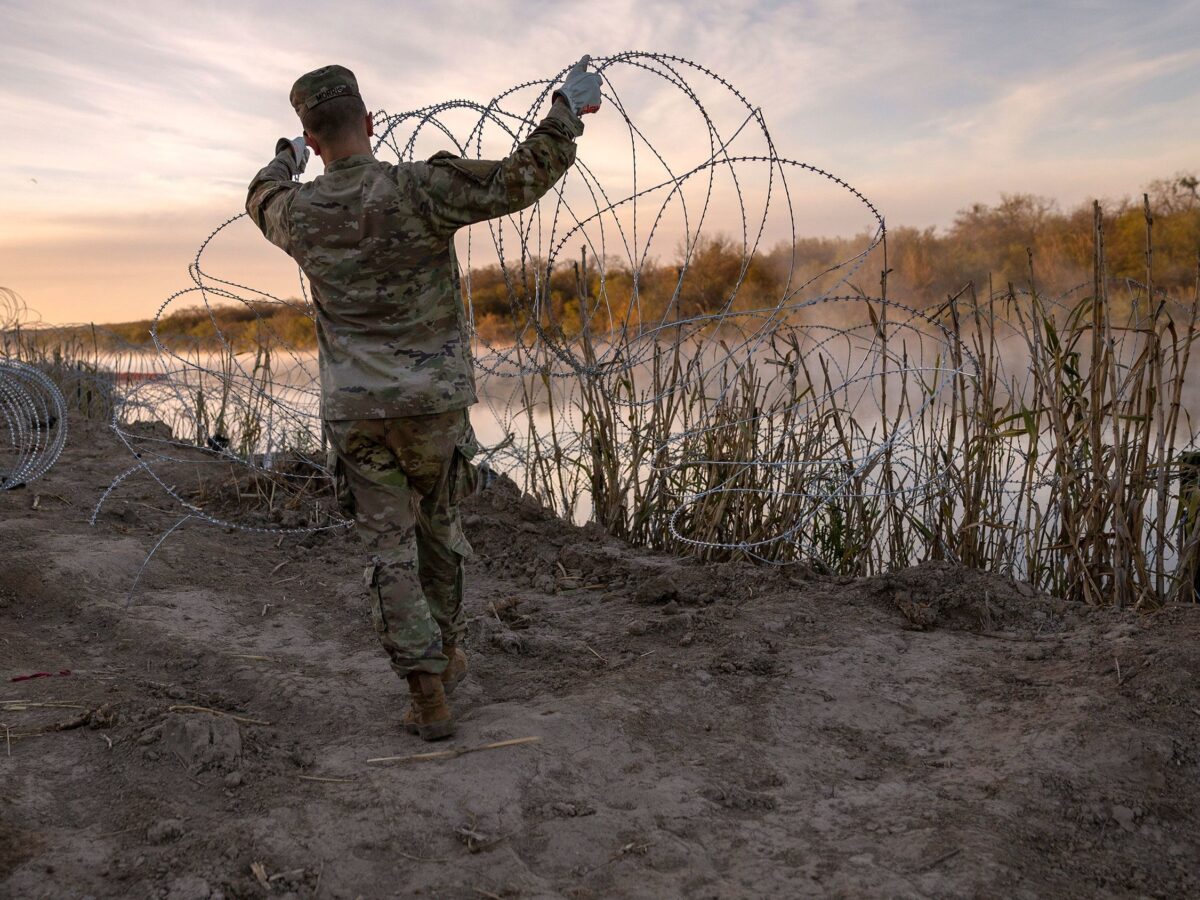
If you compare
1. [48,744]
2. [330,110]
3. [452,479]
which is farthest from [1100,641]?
[48,744]

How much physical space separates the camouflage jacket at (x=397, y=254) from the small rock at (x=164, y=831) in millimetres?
1046

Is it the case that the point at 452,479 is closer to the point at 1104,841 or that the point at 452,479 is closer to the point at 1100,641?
the point at 1104,841

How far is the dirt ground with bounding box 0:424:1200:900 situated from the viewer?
2158 millimetres

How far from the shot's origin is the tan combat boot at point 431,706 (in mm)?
2734

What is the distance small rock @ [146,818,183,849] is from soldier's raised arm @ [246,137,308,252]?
1453 mm

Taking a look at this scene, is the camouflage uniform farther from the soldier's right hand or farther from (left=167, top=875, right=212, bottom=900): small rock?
(left=167, top=875, right=212, bottom=900): small rock

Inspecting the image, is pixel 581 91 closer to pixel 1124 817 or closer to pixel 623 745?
pixel 623 745

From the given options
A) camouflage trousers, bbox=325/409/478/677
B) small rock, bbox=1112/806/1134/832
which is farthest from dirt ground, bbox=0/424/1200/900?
camouflage trousers, bbox=325/409/478/677

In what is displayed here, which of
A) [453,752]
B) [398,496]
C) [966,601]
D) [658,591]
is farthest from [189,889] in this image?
[966,601]

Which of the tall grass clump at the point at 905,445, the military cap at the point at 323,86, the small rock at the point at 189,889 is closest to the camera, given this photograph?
the small rock at the point at 189,889

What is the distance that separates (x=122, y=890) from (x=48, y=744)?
89cm

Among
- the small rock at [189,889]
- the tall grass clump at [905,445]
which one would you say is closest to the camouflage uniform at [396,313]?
the small rock at [189,889]

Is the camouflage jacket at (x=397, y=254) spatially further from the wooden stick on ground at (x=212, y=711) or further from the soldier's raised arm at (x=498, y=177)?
the wooden stick on ground at (x=212, y=711)

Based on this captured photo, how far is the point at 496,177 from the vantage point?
2557mm
